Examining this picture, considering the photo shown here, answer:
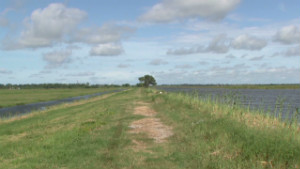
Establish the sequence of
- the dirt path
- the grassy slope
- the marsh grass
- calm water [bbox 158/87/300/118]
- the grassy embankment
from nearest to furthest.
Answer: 1. the marsh grass
2. the grassy embankment
3. the dirt path
4. calm water [bbox 158/87/300/118]
5. the grassy slope

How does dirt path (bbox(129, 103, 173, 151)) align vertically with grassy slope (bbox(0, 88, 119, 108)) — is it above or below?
above

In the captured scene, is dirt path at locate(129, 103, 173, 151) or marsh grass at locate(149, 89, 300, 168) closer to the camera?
marsh grass at locate(149, 89, 300, 168)

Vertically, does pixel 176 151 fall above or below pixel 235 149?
below

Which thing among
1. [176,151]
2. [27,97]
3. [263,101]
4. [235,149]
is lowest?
[27,97]

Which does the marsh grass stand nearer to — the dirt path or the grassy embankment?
the grassy embankment

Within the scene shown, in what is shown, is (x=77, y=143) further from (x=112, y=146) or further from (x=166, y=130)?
(x=166, y=130)

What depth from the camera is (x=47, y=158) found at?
8617 millimetres

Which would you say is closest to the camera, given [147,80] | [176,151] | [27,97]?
[176,151]

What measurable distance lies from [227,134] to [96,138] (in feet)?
16.7

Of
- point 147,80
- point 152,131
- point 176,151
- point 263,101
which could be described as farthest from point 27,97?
point 147,80

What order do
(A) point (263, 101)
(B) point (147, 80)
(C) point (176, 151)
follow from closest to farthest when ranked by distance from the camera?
1. (C) point (176, 151)
2. (A) point (263, 101)
3. (B) point (147, 80)

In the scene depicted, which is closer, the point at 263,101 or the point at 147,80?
the point at 263,101

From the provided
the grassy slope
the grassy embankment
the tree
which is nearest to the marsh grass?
the grassy embankment

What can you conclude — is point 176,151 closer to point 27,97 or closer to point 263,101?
point 263,101
